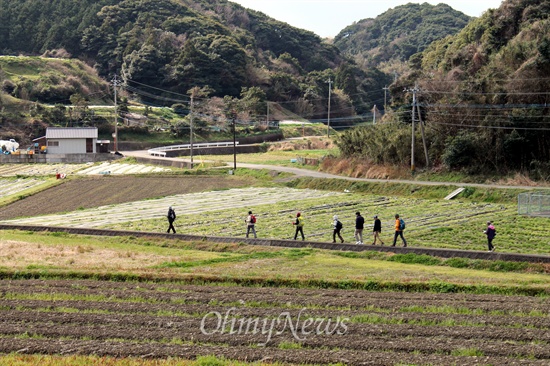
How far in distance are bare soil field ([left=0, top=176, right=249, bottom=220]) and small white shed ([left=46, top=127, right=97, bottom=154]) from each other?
18.8 m

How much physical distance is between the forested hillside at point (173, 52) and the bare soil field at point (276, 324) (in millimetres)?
95703

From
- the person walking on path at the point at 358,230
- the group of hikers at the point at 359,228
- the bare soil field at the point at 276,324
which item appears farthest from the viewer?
the person walking on path at the point at 358,230

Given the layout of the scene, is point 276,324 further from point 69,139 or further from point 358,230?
point 69,139

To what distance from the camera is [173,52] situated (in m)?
127

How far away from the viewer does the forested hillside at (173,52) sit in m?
122

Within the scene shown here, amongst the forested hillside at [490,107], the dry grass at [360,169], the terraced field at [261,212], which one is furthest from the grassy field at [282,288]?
the dry grass at [360,169]

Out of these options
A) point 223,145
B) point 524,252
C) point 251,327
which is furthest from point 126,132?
point 251,327

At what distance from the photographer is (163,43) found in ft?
419

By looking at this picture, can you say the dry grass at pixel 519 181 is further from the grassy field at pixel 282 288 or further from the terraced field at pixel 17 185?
the terraced field at pixel 17 185

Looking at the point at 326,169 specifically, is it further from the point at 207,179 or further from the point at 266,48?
the point at 266,48

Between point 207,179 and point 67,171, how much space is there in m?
15.5

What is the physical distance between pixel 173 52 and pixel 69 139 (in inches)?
2082

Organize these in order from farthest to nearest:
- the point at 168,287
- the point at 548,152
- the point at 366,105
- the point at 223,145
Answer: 1. the point at 366,105
2. the point at 223,145
3. the point at 548,152
4. the point at 168,287

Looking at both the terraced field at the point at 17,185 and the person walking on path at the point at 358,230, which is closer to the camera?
the person walking on path at the point at 358,230
